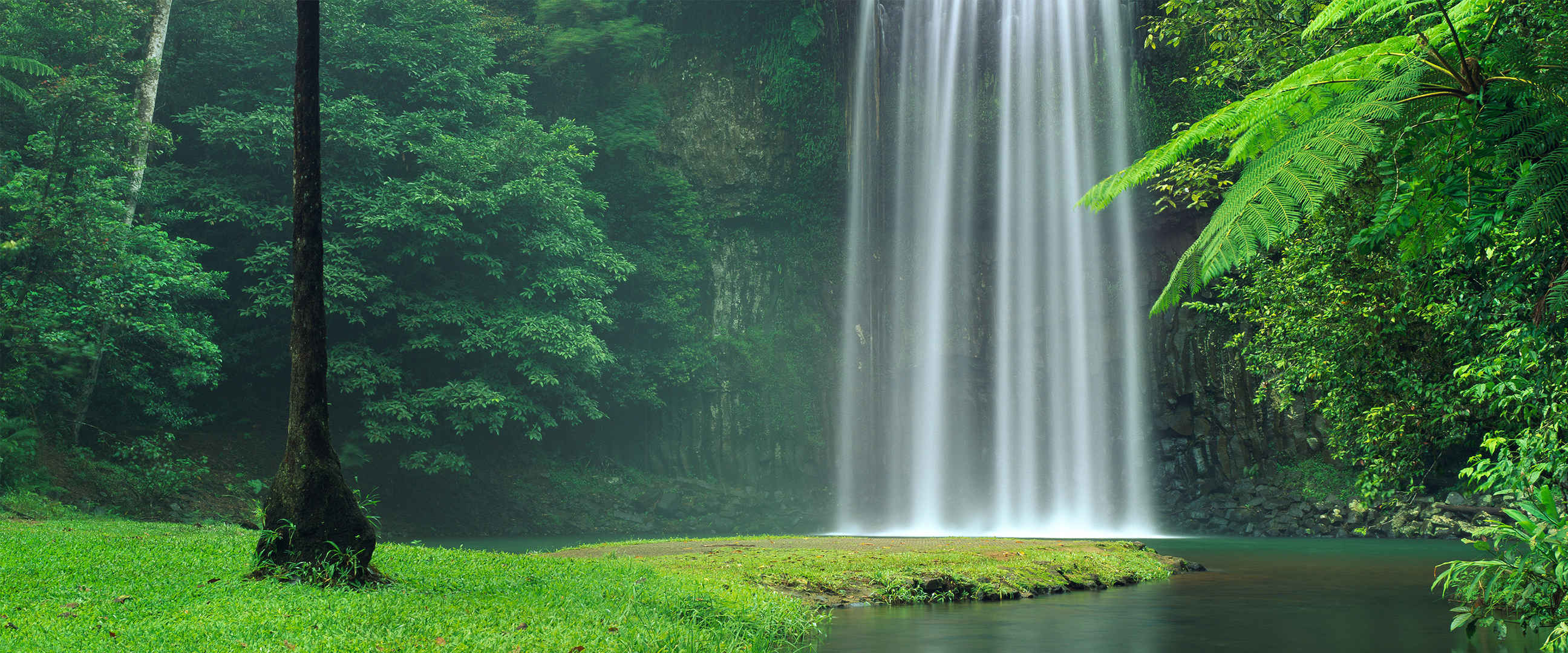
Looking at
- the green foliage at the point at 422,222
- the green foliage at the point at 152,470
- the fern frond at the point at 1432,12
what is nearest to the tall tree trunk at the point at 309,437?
the fern frond at the point at 1432,12

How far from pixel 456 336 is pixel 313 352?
16.7 m

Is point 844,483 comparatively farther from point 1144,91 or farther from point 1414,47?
point 1414,47

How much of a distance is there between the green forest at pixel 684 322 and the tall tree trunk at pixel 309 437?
4cm

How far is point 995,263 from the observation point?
2978cm

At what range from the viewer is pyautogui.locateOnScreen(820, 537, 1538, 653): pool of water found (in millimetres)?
8148

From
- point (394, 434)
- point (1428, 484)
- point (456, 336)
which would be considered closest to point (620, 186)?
point (456, 336)

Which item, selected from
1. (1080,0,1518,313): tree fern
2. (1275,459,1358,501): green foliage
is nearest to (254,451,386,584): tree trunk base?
(1080,0,1518,313): tree fern

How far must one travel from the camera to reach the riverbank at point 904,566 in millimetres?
10750

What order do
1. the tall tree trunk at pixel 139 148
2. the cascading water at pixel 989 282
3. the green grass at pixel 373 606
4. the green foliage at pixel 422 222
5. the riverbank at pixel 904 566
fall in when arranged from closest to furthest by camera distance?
the green grass at pixel 373 606 < the riverbank at pixel 904 566 < the tall tree trunk at pixel 139 148 < the green foliage at pixel 422 222 < the cascading water at pixel 989 282

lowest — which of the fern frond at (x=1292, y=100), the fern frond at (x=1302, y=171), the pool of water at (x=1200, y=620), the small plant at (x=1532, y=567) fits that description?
the pool of water at (x=1200, y=620)

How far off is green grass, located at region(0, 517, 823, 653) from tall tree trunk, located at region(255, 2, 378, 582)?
1.27ft

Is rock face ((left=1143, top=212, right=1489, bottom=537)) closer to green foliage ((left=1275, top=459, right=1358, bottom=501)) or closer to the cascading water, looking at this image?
green foliage ((left=1275, top=459, right=1358, bottom=501))

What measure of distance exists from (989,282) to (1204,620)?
20.7 meters

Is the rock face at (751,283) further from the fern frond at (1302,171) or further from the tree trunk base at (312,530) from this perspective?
the fern frond at (1302,171)
